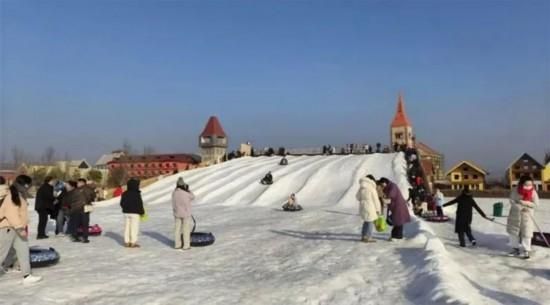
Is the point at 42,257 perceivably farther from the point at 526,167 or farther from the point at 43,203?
the point at 526,167

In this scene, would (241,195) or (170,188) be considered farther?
(170,188)

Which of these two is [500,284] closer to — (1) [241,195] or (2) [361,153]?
(1) [241,195]

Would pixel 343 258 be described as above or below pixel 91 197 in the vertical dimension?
below

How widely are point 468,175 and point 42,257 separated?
79.8 metres

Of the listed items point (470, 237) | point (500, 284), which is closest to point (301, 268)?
point (500, 284)

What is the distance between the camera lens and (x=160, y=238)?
14.9m

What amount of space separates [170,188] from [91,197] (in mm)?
20862

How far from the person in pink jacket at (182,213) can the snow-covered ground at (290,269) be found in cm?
34

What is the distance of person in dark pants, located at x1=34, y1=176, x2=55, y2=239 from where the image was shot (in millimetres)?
14516

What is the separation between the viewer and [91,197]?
1401cm

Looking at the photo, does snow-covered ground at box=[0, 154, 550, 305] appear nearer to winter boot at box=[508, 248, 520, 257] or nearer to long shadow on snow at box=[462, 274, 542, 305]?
long shadow on snow at box=[462, 274, 542, 305]

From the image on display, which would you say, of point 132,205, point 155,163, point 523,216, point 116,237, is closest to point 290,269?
point 132,205

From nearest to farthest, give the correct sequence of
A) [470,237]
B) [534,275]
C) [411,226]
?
1. [534,275]
2. [470,237]
3. [411,226]

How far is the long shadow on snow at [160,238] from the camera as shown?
1385cm
